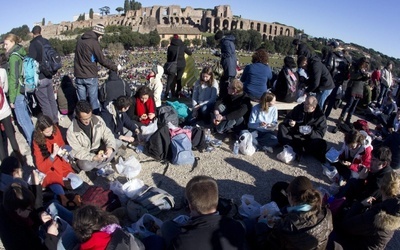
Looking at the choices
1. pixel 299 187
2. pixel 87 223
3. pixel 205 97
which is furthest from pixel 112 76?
pixel 299 187

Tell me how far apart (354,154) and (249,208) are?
220 cm

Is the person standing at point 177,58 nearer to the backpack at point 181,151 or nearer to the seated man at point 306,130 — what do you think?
the backpack at point 181,151

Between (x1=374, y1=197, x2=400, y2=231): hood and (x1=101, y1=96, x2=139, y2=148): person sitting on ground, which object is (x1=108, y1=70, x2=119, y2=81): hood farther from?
(x1=374, y1=197, x2=400, y2=231): hood

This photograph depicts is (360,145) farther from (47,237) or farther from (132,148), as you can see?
(47,237)

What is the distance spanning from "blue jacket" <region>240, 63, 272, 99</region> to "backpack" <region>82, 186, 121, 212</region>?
4.07 m

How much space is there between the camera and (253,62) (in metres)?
6.61

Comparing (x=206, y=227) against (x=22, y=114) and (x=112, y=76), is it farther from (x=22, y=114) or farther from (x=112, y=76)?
(x=112, y=76)

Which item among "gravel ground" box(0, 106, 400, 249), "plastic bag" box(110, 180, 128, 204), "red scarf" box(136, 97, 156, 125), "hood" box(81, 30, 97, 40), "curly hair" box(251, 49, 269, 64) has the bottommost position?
"gravel ground" box(0, 106, 400, 249)

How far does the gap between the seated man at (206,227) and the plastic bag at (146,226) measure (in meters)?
0.94

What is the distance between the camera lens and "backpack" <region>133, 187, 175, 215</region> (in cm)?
380

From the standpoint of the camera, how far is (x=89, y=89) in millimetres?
5863

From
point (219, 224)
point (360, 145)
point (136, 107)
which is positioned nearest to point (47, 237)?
point (219, 224)

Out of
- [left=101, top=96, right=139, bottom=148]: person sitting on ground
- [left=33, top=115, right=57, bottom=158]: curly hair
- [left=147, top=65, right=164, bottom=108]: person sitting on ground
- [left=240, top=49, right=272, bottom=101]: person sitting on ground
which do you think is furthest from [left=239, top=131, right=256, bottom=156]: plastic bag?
[left=33, top=115, right=57, bottom=158]: curly hair

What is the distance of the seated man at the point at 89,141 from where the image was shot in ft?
14.6
